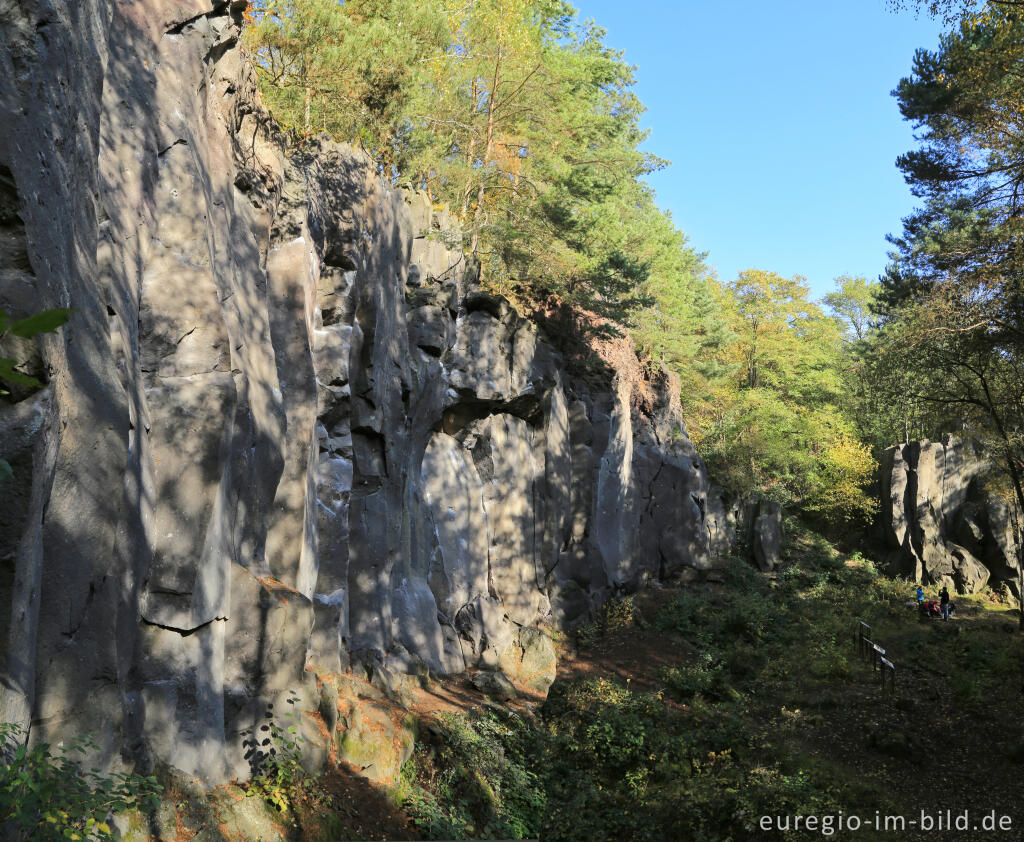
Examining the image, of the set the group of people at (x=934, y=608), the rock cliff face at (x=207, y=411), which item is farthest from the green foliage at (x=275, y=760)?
the group of people at (x=934, y=608)

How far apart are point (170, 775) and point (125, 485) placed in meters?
2.64

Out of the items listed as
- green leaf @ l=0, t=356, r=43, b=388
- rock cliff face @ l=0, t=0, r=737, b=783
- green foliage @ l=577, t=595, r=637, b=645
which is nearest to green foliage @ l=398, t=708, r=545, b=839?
rock cliff face @ l=0, t=0, r=737, b=783

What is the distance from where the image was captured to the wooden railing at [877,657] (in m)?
17.5

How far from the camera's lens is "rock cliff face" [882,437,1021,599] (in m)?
34.2

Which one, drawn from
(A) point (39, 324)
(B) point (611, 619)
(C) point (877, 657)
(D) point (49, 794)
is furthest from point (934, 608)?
(A) point (39, 324)

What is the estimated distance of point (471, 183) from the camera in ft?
68.8

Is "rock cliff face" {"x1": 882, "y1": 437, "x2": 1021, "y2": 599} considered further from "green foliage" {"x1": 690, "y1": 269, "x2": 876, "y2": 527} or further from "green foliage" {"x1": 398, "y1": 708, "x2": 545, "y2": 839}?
"green foliage" {"x1": 398, "y1": 708, "x2": 545, "y2": 839}

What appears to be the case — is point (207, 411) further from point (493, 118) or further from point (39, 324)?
point (493, 118)

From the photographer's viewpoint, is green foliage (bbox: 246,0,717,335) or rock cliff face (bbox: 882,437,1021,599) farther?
rock cliff face (bbox: 882,437,1021,599)

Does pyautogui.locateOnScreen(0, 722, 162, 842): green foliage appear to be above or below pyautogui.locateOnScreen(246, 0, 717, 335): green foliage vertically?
below

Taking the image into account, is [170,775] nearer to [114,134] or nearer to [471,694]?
[114,134]

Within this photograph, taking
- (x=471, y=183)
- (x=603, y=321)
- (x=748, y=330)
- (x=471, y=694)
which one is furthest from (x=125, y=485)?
(x=748, y=330)

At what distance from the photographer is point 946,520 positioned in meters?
36.8

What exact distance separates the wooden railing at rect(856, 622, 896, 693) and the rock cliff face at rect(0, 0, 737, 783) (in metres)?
8.09
